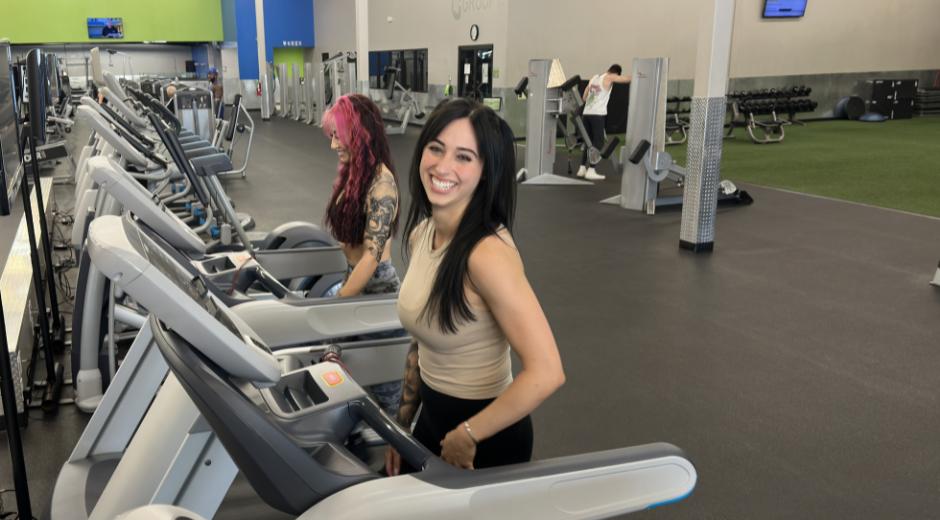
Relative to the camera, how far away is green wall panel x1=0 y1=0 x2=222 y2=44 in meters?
18.5

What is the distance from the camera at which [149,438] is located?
1800 mm

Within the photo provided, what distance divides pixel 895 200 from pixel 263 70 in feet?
46.7

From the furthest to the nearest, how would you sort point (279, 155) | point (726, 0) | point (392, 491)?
point (279, 155), point (726, 0), point (392, 491)

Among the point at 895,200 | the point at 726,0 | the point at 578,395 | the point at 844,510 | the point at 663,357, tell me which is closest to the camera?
the point at 844,510

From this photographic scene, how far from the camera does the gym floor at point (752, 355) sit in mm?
2654

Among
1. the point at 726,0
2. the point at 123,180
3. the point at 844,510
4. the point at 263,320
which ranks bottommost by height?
the point at 844,510

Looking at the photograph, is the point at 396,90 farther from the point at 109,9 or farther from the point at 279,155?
the point at 109,9

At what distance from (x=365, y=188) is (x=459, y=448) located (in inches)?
51.4

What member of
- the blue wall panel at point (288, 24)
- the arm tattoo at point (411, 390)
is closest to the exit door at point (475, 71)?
the blue wall panel at point (288, 24)

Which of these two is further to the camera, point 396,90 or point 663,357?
point 396,90

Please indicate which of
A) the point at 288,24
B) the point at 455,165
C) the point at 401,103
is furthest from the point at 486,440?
the point at 288,24

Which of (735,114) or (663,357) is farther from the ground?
(735,114)

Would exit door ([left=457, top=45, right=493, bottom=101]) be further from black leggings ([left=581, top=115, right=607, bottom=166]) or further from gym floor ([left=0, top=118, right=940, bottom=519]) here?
gym floor ([left=0, top=118, right=940, bottom=519])

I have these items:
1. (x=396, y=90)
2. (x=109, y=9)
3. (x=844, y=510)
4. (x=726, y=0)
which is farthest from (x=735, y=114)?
(x=109, y=9)
